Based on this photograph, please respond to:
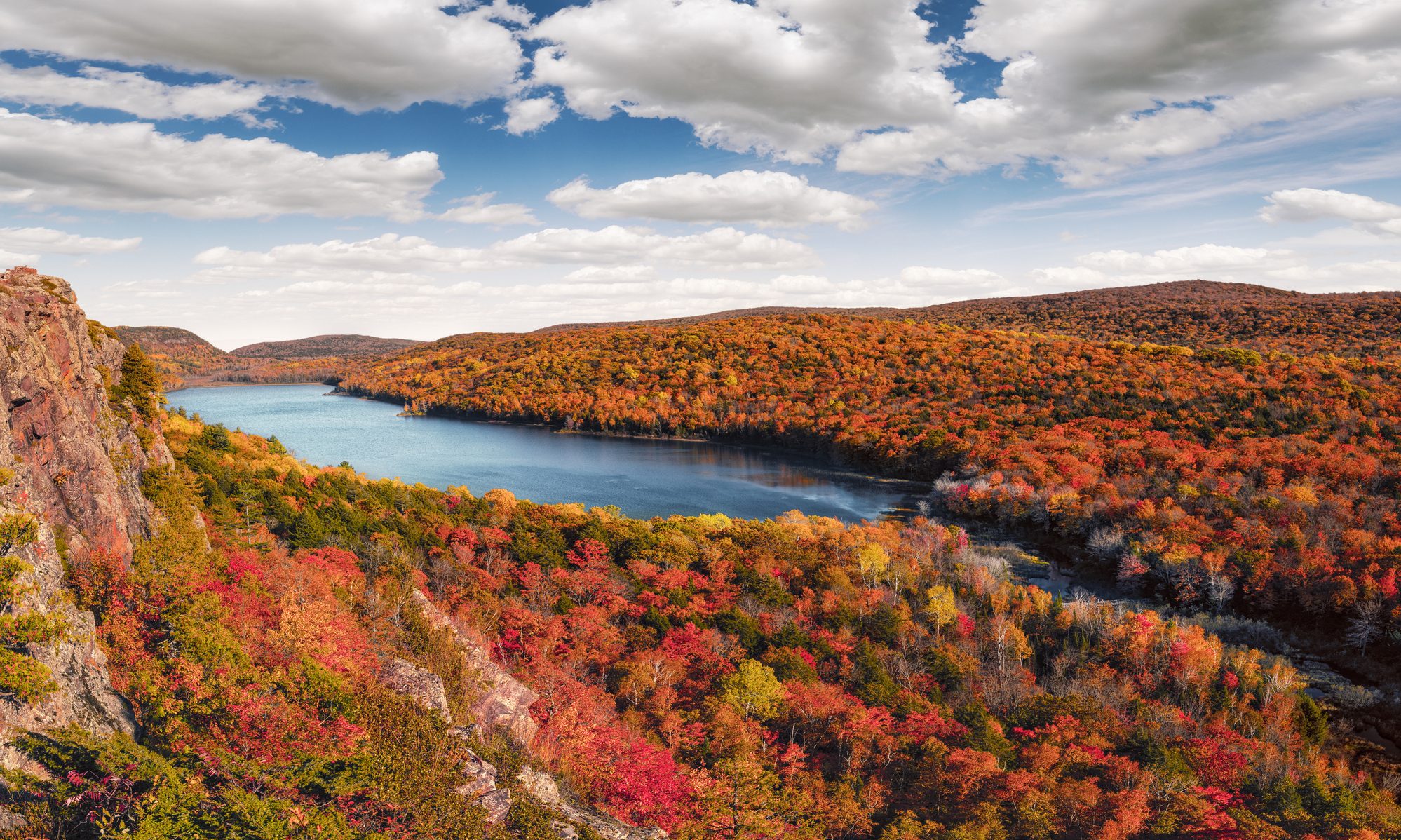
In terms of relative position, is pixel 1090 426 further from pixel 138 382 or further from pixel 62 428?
pixel 62 428

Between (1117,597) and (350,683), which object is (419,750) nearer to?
(350,683)

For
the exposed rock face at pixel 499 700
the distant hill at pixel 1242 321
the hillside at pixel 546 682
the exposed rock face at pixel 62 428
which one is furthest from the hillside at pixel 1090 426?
the exposed rock face at pixel 62 428

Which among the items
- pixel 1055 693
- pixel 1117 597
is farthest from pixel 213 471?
pixel 1117 597

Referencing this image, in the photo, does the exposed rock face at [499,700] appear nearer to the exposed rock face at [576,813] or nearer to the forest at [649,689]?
the forest at [649,689]

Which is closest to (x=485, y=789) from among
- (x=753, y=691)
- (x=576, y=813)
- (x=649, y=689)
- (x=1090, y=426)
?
(x=576, y=813)

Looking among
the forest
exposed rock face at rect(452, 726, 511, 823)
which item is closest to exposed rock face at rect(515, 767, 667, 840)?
the forest
